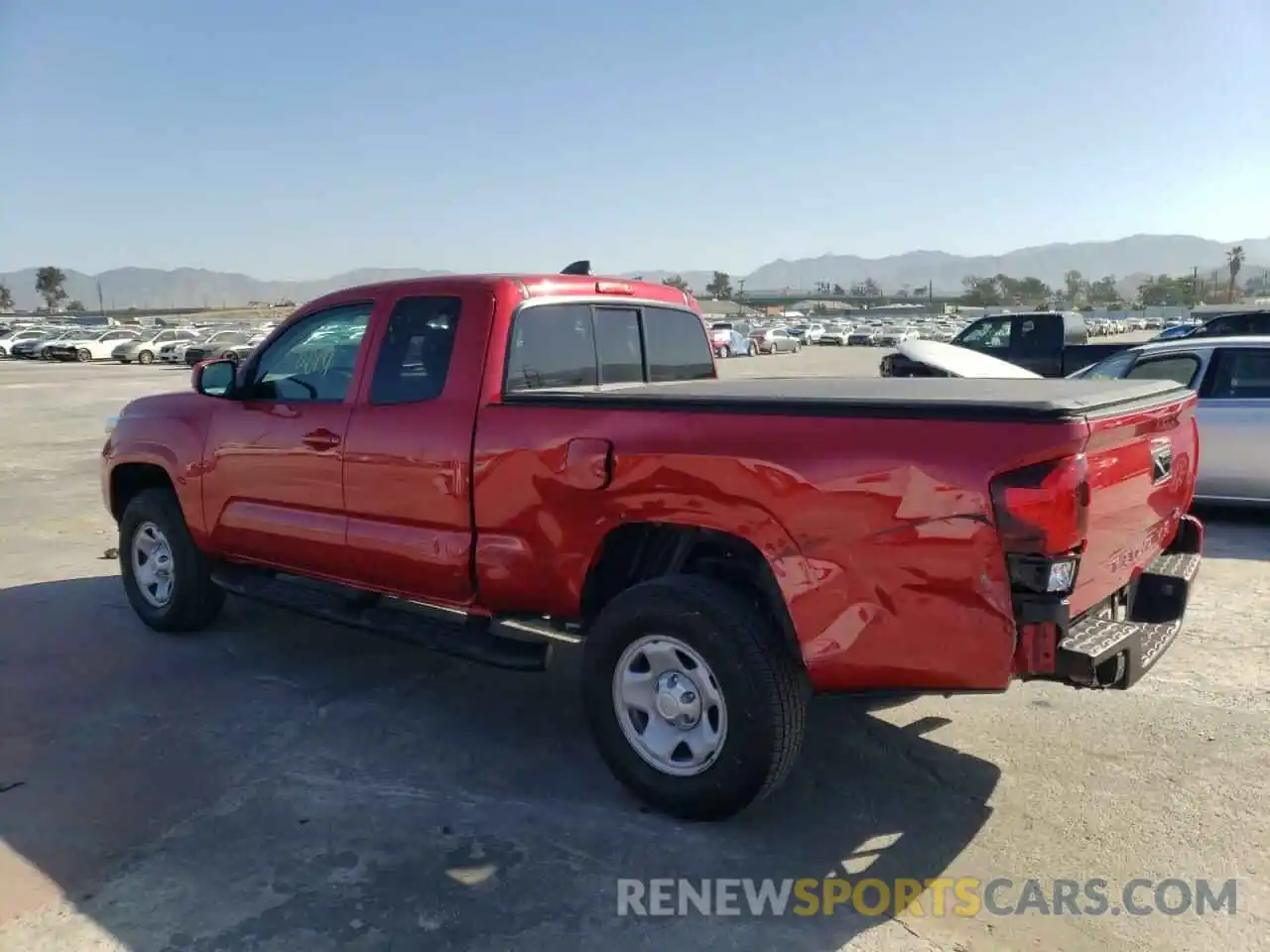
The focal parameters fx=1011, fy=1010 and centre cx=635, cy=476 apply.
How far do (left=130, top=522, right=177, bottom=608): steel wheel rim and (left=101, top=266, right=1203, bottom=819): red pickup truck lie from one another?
583 mm

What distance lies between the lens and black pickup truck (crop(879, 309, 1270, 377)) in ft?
54.6

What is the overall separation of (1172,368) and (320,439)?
7576 mm

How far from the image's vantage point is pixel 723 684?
3494 mm

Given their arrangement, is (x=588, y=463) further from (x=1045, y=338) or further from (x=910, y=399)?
(x=1045, y=338)

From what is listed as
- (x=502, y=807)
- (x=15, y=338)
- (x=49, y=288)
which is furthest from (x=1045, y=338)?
(x=49, y=288)

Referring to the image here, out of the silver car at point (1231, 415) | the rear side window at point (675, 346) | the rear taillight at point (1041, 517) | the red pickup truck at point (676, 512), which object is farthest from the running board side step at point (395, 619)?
the silver car at point (1231, 415)

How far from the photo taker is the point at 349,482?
4723 mm

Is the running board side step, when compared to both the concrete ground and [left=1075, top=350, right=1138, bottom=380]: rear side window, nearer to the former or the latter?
the concrete ground

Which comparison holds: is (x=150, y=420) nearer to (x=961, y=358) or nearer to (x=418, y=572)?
(x=418, y=572)

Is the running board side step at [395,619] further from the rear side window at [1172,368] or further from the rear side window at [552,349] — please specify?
the rear side window at [1172,368]

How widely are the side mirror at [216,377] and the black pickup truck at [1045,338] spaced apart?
1147 centimetres

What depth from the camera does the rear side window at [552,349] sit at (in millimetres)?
4418

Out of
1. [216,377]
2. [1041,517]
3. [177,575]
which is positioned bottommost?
[177,575]

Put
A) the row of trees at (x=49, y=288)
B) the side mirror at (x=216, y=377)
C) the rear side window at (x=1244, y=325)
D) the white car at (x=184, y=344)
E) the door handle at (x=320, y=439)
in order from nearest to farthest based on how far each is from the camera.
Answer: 1. the door handle at (x=320, y=439)
2. the side mirror at (x=216, y=377)
3. the rear side window at (x=1244, y=325)
4. the white car at (x=184, y=344)
5. the row of trees at (x=49, y=288)
